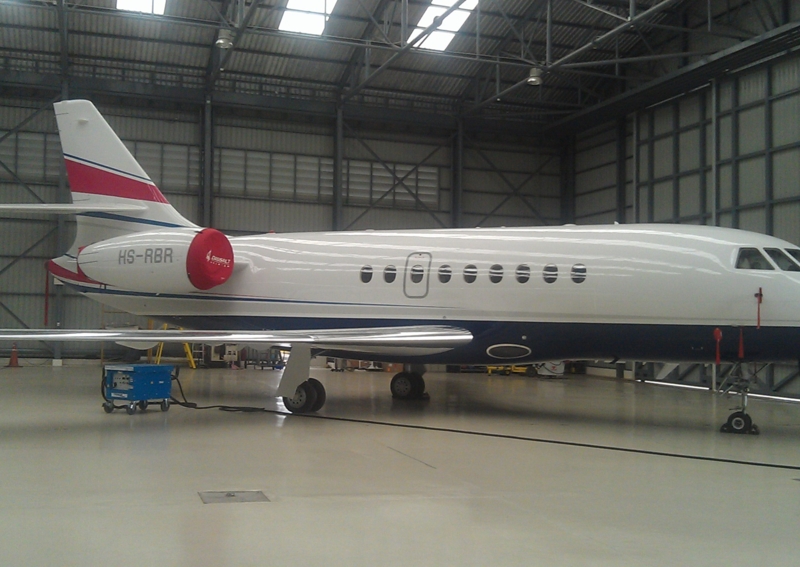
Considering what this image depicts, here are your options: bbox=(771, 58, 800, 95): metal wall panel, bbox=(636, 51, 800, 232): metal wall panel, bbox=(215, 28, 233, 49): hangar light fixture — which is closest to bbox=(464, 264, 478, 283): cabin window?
bbox=(215, 28, 233, 49): hangar light fixture

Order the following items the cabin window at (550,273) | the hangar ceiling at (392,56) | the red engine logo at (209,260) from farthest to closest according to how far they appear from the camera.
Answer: the hangar ceiling at (392,56), the red engine logo at (209,260), the cabin window at (550,273)

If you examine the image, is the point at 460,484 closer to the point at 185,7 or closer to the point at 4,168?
the point at 185,7

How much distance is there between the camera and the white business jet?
11523 mm

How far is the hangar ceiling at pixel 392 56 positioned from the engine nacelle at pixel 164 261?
8792 millimetres

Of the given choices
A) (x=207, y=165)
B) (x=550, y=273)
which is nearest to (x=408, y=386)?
(x=550, y=273)

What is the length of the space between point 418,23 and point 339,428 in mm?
17159

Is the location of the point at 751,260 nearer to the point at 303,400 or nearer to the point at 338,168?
the point at 303,400

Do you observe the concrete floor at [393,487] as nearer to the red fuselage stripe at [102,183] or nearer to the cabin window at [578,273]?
the cabin window at [578,273]

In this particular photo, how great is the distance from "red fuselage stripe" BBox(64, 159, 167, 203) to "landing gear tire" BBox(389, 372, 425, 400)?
717 centimetres

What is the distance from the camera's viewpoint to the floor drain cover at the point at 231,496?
6.67 m

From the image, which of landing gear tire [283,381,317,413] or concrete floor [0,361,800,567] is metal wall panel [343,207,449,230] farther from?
landing gear tire [283,381,317,413]

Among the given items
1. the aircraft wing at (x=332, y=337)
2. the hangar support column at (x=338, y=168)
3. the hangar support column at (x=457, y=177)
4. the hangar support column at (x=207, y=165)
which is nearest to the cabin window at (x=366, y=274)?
the aircraft wing at (x=332, y=337)

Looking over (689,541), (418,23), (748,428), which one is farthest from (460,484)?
(418,23)

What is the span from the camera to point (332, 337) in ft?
40.5
